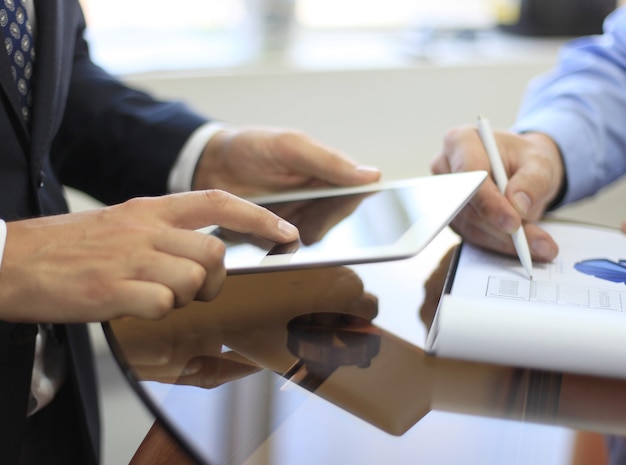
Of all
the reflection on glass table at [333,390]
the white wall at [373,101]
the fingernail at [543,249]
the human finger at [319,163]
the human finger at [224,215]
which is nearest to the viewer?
the reflection on glass table at [333,390]

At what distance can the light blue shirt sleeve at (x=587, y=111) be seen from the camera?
3.09 feet

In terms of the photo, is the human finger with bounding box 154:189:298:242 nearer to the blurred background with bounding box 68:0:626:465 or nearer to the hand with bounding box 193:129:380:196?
the hand with bounding box 193:129:380:196

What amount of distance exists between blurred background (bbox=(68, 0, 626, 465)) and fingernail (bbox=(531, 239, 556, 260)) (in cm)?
92

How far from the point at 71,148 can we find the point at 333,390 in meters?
0.58

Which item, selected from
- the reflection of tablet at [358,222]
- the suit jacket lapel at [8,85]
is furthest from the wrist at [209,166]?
the suit jacket lapel at [8,85]

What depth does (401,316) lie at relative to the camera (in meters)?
0.64

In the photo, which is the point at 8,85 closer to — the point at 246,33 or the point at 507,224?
the point at 507,224

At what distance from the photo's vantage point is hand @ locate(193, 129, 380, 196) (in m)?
0.83

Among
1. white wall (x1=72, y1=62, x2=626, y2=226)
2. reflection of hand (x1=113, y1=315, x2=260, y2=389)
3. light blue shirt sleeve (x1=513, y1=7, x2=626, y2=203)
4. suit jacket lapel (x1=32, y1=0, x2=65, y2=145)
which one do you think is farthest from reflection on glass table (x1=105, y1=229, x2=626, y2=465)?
white wall (x1=72, y1=62, x2=626, y2=226)

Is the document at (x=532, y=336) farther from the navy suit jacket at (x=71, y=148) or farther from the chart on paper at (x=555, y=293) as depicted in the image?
the navy suit jacket at (x=71, y=148)

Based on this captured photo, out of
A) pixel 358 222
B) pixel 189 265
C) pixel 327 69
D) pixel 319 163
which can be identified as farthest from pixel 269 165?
pixel 327 69

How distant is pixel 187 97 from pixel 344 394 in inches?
41.7

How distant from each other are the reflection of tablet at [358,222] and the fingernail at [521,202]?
0.08m

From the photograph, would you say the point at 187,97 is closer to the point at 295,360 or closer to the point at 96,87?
the point at 96,87
